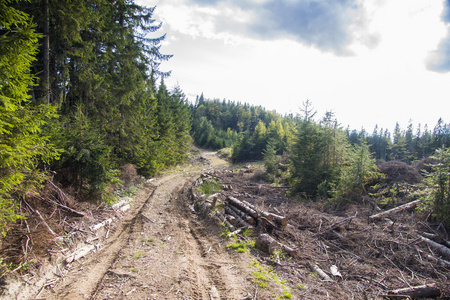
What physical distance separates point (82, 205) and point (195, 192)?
753 cm

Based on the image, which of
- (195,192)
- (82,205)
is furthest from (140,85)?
(82,205)

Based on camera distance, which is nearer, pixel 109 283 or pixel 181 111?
pixel 109 283

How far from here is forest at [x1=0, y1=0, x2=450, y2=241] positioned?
15.9 ft

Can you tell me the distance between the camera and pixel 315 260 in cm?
671

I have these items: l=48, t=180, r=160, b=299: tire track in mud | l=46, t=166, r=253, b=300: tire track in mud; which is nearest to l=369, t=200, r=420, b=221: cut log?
l=46, t=166, r=253, b=300: tire track in mud

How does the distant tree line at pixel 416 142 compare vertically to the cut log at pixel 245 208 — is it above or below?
above

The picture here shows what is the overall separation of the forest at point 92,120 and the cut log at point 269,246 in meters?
6.87

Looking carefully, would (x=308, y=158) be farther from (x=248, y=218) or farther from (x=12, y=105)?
(x=12, y=105)

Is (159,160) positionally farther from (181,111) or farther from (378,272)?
(378,272)

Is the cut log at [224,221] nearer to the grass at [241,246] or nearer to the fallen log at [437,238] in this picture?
the grass at [241,246]

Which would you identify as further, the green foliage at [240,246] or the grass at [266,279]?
the green foliage at [240,246]

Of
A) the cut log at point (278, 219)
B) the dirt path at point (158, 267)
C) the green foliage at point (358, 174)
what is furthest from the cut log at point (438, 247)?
the dirt path at point (158, 267)

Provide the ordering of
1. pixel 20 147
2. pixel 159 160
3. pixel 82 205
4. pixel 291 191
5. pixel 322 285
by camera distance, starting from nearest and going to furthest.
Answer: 1. pixel 20 147
2. pixel 322 285
3. pixel 82 205
4. pixel 291 191
5. pixel 159 160

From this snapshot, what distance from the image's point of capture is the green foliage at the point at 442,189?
26.9 feet
